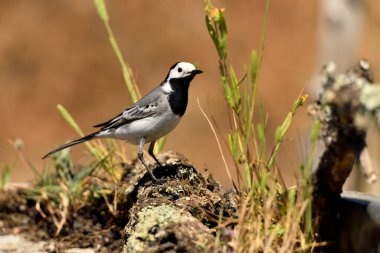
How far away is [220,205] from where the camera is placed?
421 centimetres

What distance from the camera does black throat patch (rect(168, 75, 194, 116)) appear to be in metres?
5.11

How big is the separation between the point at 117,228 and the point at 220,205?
44.1 inches

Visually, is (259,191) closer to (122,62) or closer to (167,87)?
(167,87)

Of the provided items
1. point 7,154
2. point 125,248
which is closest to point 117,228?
point 125,248

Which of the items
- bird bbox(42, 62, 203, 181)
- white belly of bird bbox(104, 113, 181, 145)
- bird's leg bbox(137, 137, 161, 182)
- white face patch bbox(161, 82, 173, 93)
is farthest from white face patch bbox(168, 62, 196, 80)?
bird's leg bbox(137, 137, 161, 182)

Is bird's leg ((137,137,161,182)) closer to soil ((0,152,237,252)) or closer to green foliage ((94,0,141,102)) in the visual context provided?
soil ((0,152,237,252))

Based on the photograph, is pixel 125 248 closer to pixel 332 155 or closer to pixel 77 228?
pixel 332 155

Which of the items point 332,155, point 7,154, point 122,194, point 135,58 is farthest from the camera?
point 135,58

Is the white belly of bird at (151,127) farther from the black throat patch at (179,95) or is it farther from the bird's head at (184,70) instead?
the bird's head at (184,70)

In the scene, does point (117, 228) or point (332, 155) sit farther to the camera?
point (117, 228)

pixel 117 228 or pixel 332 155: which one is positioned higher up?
pixel 332 155

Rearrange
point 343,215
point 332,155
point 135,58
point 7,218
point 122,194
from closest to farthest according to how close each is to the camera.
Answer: point 332,155 < point 343,215 < point 122,194 < point 7,218 < point 135,58

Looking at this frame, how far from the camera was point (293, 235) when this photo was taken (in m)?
3.50

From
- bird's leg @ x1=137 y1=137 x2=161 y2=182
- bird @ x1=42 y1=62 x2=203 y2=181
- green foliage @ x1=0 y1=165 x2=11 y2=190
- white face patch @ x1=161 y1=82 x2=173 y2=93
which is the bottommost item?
bird's leg @ x1=137 y1=137 x2=161 y2=182
